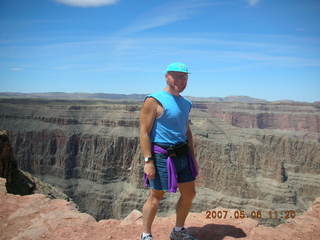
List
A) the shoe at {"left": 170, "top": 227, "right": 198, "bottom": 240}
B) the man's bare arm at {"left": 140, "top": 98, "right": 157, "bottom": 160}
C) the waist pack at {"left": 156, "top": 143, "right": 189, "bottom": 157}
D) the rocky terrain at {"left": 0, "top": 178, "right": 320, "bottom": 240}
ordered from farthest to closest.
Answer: the rocky terrain at {"left": 0, "top": 178, "right": 320, "bottom": 240}
the shoe at {"left": 170, "top": 227, "right": 198, "bottom": 240}
the waist pack at {"left": 156, "top": 143, "right": 189, "bottom": 157}
the man's bare arm at {"left": 140, "top": 98, "right": 157, "bottom": 160}

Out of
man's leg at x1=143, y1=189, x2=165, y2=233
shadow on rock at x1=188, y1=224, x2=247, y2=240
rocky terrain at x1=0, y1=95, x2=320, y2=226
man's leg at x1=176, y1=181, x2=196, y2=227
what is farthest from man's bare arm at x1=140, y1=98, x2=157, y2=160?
rocky terrain at x1=0, y1=95, x2=320, y2=226

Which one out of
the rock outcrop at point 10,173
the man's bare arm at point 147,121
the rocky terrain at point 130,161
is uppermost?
the man's bare arm at point 147,121

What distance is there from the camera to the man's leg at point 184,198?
4789mm

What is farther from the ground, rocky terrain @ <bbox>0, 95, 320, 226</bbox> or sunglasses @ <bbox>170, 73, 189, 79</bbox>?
sunglasses @ <bbox>170, 73, 189, 79</bbox>

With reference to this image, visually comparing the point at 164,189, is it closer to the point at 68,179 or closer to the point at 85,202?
the point at 85,202

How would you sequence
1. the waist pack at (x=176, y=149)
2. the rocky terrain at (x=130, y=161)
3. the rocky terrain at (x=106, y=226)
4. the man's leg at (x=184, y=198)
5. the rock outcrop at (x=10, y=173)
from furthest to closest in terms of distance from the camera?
the rocky terrain at (x=130, y=161)
the rock outcrop at (x=10, y=173)
the rocky terrain at (x=106, y=226)
the man's leg at (x=184, y=198)
the waist pack at (x=176, y=149)

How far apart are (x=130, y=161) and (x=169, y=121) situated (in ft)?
178

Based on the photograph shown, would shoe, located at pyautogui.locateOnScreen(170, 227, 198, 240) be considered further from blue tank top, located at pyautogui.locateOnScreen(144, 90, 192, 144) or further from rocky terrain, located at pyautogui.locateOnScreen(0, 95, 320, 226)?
rocky terrain, located at pyautogui.locateOnScreen(0, 95, 320, 226)

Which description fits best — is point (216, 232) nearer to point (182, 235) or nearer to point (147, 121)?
point (182, 235)

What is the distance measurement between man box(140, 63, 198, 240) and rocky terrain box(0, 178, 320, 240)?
1.15 meters

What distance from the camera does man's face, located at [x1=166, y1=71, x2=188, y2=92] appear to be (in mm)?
4576

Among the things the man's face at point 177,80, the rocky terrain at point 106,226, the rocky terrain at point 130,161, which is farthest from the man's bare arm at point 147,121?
the rocky terrain at point 130,161

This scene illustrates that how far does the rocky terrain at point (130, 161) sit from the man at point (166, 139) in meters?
32.7

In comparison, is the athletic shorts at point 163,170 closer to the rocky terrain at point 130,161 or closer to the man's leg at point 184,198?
the man's leg at point 184,198
